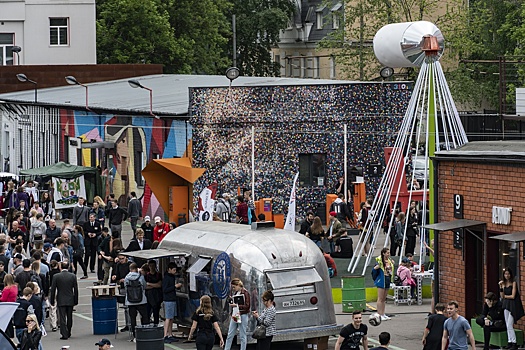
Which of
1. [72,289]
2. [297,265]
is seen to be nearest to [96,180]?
[72,289]

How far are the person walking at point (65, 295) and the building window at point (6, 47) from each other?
46178 millimetres

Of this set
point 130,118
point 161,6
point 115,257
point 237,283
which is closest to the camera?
point 237,283

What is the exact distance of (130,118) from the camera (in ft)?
154

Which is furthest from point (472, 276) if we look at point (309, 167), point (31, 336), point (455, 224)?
point (309, 167)

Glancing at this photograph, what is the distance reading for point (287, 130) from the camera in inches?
1700

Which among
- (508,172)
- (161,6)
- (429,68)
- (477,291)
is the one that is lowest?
(477,291)

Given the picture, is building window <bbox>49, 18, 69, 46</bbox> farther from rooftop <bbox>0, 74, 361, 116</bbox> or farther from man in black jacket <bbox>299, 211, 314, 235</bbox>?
man in black jacket <bbox>299, 211, 314, 235</bbox>

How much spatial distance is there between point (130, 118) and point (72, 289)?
23.0 m

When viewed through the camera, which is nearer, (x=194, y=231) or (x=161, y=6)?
(x=194, y=231)

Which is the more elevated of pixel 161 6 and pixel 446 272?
pixel 161 6

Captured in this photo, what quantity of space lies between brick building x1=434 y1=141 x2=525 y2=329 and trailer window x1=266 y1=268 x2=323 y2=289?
10.4 feet

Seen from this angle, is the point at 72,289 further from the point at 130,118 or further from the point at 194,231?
the point at 130,118

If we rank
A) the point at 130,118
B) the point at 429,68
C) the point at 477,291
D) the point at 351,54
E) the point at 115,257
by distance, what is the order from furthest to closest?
the point at 351,54 < the point at 130,118 < the point at 429,68 < the point at 115,257 < the point at 477,291

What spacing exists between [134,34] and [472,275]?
170 ft
